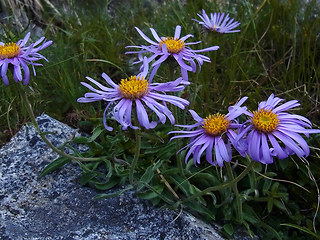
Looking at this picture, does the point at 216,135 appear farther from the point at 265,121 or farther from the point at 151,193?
the point at 151,193

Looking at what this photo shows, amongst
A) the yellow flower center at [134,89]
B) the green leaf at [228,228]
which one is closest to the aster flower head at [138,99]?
the yellow flower center at [134,89]

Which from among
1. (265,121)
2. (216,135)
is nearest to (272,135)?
(265,121)

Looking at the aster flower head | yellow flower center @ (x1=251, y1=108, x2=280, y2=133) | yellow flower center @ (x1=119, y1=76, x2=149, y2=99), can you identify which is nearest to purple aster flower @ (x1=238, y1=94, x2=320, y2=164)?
yellow flower center @ (x1=251, y1=108, x2=280, y2=133)

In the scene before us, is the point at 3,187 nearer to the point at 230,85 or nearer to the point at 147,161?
the point at 147,161

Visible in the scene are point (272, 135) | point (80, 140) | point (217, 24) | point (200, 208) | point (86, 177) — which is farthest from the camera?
point (217, 24)

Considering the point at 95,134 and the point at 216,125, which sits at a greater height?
the point at 216,125

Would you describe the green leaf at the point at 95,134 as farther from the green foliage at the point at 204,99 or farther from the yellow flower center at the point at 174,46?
the yellow flower center at the point at 174,46
